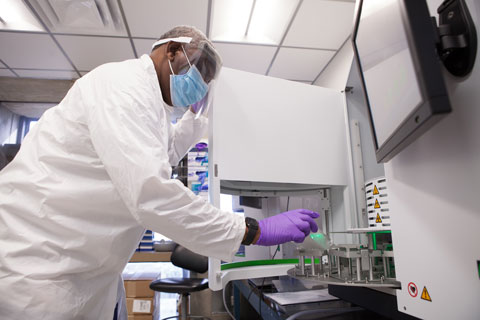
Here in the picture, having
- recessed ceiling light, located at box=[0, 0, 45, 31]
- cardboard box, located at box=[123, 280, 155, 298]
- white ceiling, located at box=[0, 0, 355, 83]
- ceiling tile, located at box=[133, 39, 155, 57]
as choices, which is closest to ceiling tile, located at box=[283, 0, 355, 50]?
white ceiling, located at box=[0, 0, 355, 83]

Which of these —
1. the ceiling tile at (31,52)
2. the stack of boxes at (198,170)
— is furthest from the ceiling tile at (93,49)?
the stack of boxes at (198,170)

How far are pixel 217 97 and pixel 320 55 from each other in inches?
67.4

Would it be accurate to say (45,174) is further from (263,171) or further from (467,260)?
(467,260)

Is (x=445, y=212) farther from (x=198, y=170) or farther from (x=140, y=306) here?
(x=198, y=170)

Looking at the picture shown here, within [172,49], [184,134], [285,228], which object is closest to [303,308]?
[285,228]

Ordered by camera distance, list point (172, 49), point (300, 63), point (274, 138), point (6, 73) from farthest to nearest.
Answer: point (6, 73)
point (300, 63)
point (274, 138)
point (172, 49)

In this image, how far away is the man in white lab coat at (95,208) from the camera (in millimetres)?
723

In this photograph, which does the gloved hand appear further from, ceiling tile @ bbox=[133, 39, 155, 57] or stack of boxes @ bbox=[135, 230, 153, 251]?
stack of boxes @ bbox=[135, 230, 153, 251]

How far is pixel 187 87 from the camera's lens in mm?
1114

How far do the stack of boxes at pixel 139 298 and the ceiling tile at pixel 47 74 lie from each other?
80.0 inches

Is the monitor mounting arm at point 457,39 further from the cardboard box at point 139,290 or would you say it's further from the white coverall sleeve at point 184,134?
the cardboard box at point 139,290

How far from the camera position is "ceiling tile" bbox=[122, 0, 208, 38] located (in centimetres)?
194

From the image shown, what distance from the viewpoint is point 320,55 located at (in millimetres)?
2559

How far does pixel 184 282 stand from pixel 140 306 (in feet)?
1.40
